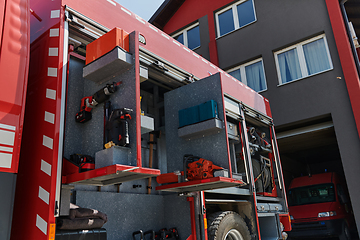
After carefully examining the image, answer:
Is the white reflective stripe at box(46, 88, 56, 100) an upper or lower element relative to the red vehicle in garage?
upper

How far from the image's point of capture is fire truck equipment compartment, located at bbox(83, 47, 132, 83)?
3078 millimetres

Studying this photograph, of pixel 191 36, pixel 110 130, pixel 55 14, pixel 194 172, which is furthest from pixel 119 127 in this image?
pixel 191 36

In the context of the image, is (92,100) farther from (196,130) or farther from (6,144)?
(196,130)

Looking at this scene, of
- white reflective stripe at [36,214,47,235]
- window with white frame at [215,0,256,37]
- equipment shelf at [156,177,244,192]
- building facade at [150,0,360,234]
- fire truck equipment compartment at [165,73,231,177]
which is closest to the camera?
white reflective stripe at [36,214,47,235]

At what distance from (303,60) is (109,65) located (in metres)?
8.55

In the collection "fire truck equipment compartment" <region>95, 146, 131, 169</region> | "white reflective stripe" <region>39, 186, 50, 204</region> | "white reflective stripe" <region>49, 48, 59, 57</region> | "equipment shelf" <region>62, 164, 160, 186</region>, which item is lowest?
"white reflective stripe" <region>39, 186, 50, 204</region>

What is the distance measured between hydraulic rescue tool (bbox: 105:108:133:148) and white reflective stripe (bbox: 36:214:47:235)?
2.71 feet

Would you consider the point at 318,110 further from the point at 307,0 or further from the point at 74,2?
the point at 74,2

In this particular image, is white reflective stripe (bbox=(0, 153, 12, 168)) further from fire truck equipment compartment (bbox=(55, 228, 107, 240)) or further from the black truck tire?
the black truck tire

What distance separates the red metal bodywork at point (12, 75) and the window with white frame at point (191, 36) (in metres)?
10.7

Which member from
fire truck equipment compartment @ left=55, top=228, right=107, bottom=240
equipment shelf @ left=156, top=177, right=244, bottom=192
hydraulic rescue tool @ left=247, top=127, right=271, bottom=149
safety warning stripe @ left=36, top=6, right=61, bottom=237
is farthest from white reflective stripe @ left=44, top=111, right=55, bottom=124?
hydraulic rescue tool @ left=247, top=127, right=271, bottom=149

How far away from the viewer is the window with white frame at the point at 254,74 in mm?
10812

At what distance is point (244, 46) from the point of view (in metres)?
11.3

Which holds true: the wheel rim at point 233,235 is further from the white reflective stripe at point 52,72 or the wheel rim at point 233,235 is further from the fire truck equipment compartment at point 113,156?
the white reflective stripe at point 52,72
